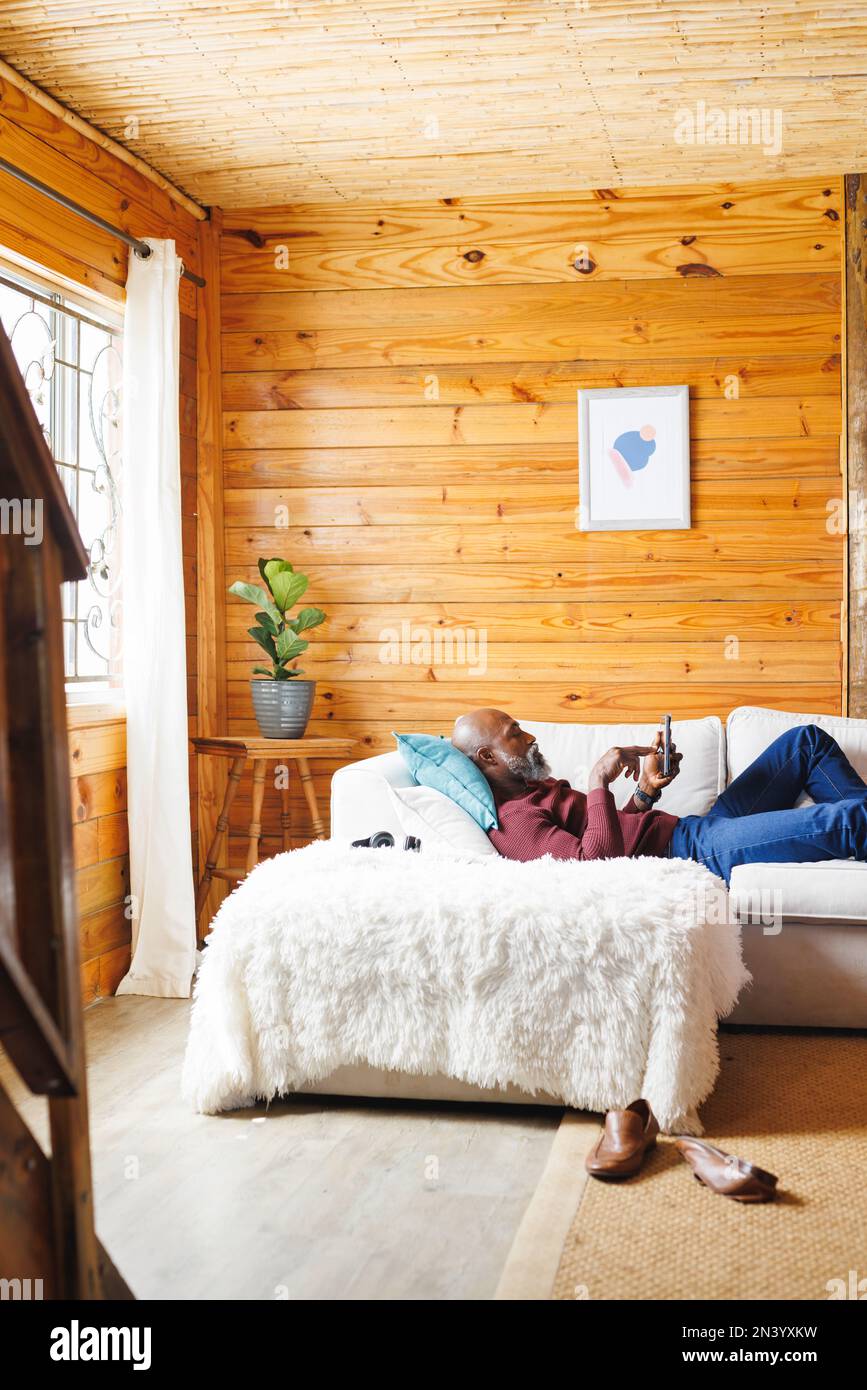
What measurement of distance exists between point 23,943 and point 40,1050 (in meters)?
0.11

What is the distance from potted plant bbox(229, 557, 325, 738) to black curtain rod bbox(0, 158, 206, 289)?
104 centimetres

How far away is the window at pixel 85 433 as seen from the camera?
3.49 meters

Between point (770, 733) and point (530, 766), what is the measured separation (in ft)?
2.49

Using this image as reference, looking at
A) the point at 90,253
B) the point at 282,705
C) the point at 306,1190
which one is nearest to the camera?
the point at 306,1190

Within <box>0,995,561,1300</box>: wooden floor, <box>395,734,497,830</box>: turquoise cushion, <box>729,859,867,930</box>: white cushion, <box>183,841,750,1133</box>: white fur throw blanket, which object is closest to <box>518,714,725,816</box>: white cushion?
<box>395,734,497,830</box>: turquoise cushion

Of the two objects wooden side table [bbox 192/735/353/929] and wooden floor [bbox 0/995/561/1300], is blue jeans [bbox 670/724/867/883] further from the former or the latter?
wooden side table [bbox 192/735/353/929]

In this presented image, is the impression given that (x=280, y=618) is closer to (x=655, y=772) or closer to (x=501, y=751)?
(x=501, y=751)

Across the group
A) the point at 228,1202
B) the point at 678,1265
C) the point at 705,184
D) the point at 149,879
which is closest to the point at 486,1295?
the point at 678,1265

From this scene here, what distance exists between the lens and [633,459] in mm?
4125

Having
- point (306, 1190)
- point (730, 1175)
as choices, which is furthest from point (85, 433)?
point (730, 1175)

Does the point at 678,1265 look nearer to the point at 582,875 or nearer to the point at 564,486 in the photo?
the point at 582,875

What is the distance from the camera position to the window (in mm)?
3488

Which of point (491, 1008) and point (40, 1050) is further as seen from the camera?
point (491, 1008)

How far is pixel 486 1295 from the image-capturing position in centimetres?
175
